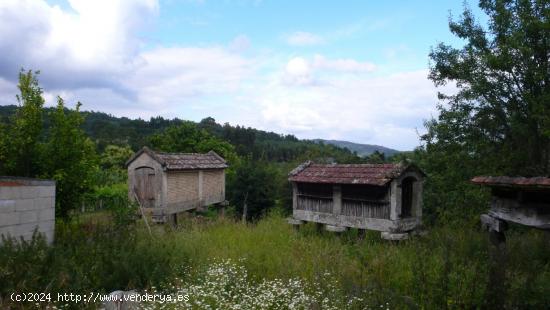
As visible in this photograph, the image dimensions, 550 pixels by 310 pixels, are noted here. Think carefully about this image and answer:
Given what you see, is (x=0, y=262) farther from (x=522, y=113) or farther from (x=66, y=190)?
(x=522, y=113)

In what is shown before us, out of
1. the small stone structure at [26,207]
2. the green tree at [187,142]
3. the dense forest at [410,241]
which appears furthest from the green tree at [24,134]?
the green tree at [187,142]

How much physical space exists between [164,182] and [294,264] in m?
7.52

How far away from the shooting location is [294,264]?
820cm

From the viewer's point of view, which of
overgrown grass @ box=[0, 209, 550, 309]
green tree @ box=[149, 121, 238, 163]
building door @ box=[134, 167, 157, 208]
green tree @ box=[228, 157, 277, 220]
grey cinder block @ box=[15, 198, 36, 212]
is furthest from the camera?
green tree @ box=[149, 121, 238, 163]

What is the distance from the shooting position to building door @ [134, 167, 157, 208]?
47.1 feet

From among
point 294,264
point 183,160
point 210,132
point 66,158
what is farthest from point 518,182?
point 210,132

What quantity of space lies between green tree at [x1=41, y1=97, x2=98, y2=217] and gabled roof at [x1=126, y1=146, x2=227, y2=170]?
2916mm

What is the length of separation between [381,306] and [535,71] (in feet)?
26.4

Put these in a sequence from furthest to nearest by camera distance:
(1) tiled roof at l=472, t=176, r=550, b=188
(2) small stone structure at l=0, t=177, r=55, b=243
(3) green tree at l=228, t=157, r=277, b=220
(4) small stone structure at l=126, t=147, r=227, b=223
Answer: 1. (3) green tree at l=228, t=157, r=277, b=220
2. (4) small stone structure at l=126, t=147, r=227, b=223
3. (2) small stone structure at l=0, t=177, r=55, b=243
4. (1) tiled roof at l=472, t=176, r=550, b=188

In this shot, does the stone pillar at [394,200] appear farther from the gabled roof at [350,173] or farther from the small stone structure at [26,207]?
the small stone structure at [26,207]

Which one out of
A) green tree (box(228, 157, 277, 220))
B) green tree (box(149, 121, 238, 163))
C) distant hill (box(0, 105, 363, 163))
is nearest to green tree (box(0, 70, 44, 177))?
green tree (box(228, 157, 277, 220))

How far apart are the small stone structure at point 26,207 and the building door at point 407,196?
374 inches

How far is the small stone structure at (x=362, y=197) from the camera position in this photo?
11.0 meters

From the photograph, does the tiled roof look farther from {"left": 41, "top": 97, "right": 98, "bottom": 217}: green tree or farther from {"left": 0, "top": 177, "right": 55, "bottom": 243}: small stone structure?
{"left": 41, "top": 97, "right": 98, "bottom": 217}: green tree
